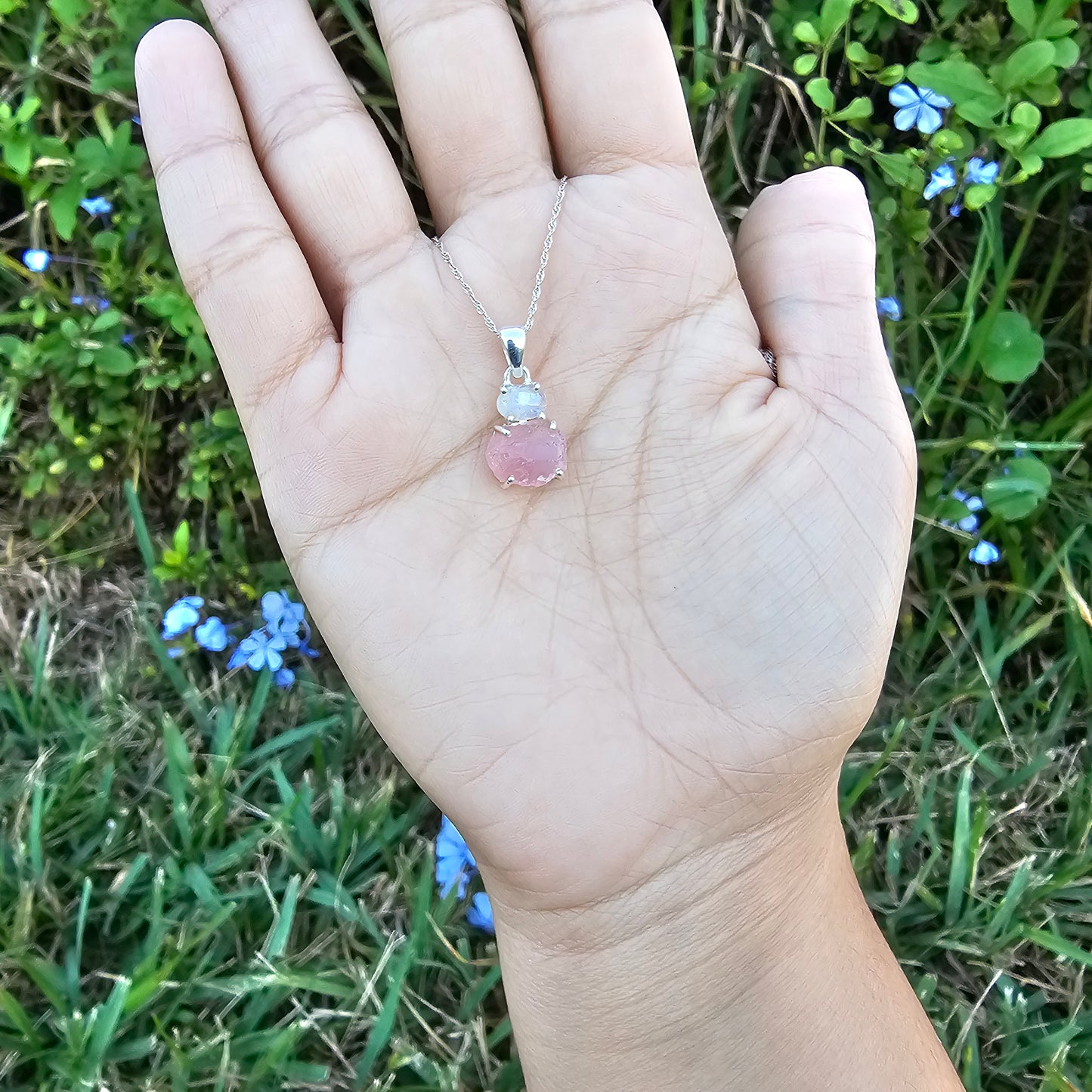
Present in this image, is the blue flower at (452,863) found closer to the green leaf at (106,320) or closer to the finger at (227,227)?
the finger at (227,227)

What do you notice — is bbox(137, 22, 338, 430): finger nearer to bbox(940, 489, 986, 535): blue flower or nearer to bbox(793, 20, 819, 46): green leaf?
bbox(793, 20, 819, 46): green leaf

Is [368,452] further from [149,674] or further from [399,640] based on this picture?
[149,674]

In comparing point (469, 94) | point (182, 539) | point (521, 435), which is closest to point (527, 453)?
point (521, 435)

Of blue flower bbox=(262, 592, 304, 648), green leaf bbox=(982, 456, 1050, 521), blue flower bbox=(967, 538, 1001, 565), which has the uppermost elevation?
green leaf bbox=(982, 456, 1050, 521)

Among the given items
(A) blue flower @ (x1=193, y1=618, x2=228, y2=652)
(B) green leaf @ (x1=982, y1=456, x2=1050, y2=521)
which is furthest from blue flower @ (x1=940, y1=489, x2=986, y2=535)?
(A) blue flower @ (x1=193, y1=618, x2=228, y2=652)

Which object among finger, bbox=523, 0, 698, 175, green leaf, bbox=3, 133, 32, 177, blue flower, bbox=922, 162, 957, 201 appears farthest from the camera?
green leaf, bbox=3, 133, 32, 177

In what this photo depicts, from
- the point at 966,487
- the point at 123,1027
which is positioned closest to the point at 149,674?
the point at 123,1027
